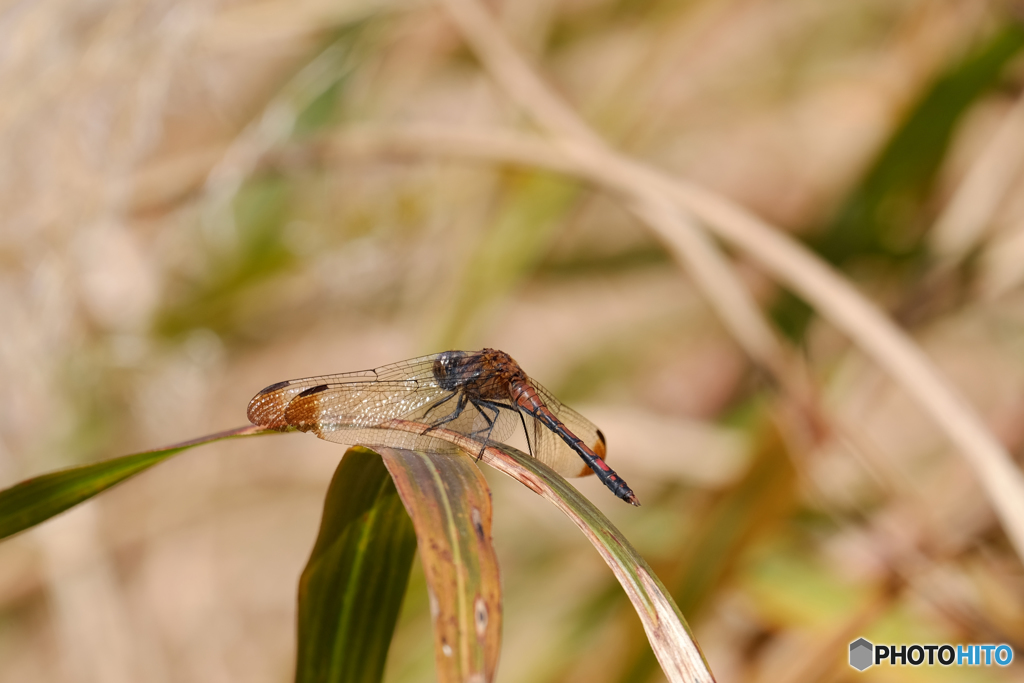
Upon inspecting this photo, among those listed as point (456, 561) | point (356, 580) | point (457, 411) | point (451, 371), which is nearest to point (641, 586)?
point (456, 561)

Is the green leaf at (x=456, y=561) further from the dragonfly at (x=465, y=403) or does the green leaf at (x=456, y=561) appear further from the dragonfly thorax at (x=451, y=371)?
the dragonfly thorax at (x=451, y=371)

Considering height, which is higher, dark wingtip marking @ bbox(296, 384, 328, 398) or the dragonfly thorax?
the dragonfly thorax

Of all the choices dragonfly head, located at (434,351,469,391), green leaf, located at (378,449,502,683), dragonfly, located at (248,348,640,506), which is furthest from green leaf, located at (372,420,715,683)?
dragonfly head, located at (434,351,469,391)

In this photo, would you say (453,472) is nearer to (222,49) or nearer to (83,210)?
(83,210)

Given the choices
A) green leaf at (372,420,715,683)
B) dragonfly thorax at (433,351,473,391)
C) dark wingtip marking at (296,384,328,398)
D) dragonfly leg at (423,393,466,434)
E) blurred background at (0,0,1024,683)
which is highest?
blurred background at (0,0,1024,683)

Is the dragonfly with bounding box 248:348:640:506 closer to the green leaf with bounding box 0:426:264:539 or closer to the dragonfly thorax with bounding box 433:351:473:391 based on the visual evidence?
the dragonfly thorax with bounding box 433:351:473:391

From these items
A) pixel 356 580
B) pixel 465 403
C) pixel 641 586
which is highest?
pixel 465 403

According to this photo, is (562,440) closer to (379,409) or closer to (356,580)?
(379,409)
